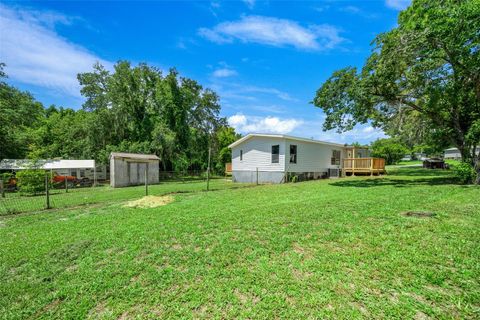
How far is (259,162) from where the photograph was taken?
17141 millimetres

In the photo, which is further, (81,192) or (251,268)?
(81,192)

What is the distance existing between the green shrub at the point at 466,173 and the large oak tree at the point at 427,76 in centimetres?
35

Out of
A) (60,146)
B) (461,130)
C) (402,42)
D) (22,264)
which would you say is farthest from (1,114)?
(461,130)

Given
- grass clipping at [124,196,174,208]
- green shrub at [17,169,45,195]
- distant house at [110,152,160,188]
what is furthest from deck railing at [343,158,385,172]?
green shrub at [17,169,45,195]

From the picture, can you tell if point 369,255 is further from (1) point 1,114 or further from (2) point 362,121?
(1) point 1,114

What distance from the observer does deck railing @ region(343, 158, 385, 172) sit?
56.9 feet

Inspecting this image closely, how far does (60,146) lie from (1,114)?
7.84m

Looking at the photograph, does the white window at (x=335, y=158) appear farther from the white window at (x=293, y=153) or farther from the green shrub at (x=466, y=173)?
the green shrub at (x=466, y=173)

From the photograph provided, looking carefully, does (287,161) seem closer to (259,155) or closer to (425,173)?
(259,155)

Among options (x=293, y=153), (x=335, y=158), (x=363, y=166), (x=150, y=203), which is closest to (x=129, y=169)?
(x=150, y=203)

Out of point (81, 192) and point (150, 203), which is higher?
point (150, 203)

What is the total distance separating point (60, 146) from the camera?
25766 millimetres

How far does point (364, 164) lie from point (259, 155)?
821cm

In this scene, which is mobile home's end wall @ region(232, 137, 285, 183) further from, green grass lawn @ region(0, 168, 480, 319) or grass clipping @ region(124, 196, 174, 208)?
green grass lawn @ region(0, 168, 480, 319)
